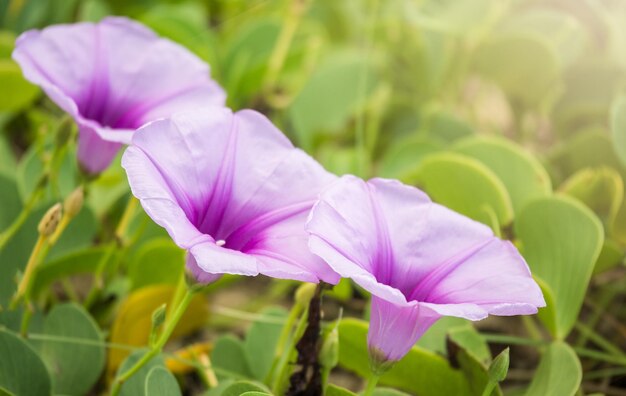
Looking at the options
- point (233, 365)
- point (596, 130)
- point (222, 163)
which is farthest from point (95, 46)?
point (596, 130)

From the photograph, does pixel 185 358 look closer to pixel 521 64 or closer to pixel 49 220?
pixel 49 220

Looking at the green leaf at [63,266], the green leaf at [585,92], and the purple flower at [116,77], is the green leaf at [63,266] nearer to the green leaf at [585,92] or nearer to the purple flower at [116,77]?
the purple flower at [116,77]

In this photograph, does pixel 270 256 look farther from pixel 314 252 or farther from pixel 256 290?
pixel 256 290

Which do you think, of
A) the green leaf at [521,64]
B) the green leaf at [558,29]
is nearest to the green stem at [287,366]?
the green leaf at [521,64]

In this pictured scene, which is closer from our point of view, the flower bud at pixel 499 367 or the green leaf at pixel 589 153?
the flower bud at pixel 499 367

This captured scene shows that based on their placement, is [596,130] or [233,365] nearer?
[233,365]

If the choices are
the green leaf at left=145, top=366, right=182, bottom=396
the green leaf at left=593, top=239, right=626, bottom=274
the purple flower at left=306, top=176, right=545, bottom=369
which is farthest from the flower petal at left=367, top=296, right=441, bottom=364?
the green leaf at left=593, top=239, right=626, bottom=274

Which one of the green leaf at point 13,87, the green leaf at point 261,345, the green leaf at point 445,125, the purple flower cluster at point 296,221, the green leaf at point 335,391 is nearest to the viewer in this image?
the purple flower cluster at point 296,221
